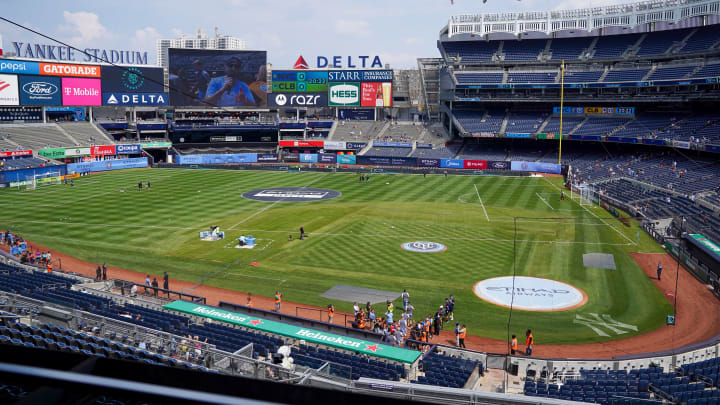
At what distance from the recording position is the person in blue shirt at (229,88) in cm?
10362

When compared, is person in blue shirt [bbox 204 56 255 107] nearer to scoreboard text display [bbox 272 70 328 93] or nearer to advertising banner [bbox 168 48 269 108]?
advertising banner [bbox 168 48 269 108]

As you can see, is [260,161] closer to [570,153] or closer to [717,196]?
[570,153]

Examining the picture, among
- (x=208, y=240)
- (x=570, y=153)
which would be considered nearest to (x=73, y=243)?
(x=208, y=240)

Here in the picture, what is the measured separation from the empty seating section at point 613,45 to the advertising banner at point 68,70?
8406 cm

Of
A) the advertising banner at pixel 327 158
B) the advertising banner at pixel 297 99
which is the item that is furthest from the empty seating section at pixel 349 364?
the advertising banner at pixel 297 99

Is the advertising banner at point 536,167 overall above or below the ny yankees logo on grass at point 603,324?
above

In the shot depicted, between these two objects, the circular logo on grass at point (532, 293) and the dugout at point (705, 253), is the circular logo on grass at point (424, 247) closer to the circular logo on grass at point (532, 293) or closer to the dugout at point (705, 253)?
the circular logo on grass at point (532, 293)

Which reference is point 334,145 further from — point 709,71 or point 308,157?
point 709,71

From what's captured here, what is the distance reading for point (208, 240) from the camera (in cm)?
4403

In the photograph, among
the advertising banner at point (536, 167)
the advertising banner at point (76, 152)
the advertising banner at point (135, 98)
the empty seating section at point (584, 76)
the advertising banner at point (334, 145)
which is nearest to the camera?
the advertising banner at point (536, 167)

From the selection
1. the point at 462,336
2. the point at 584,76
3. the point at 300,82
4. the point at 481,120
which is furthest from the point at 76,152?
the point at 584,76

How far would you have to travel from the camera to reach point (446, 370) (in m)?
20.1

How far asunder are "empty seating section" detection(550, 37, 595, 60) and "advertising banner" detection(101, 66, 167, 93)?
2749 inches

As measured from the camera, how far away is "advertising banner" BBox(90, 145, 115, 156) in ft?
282
